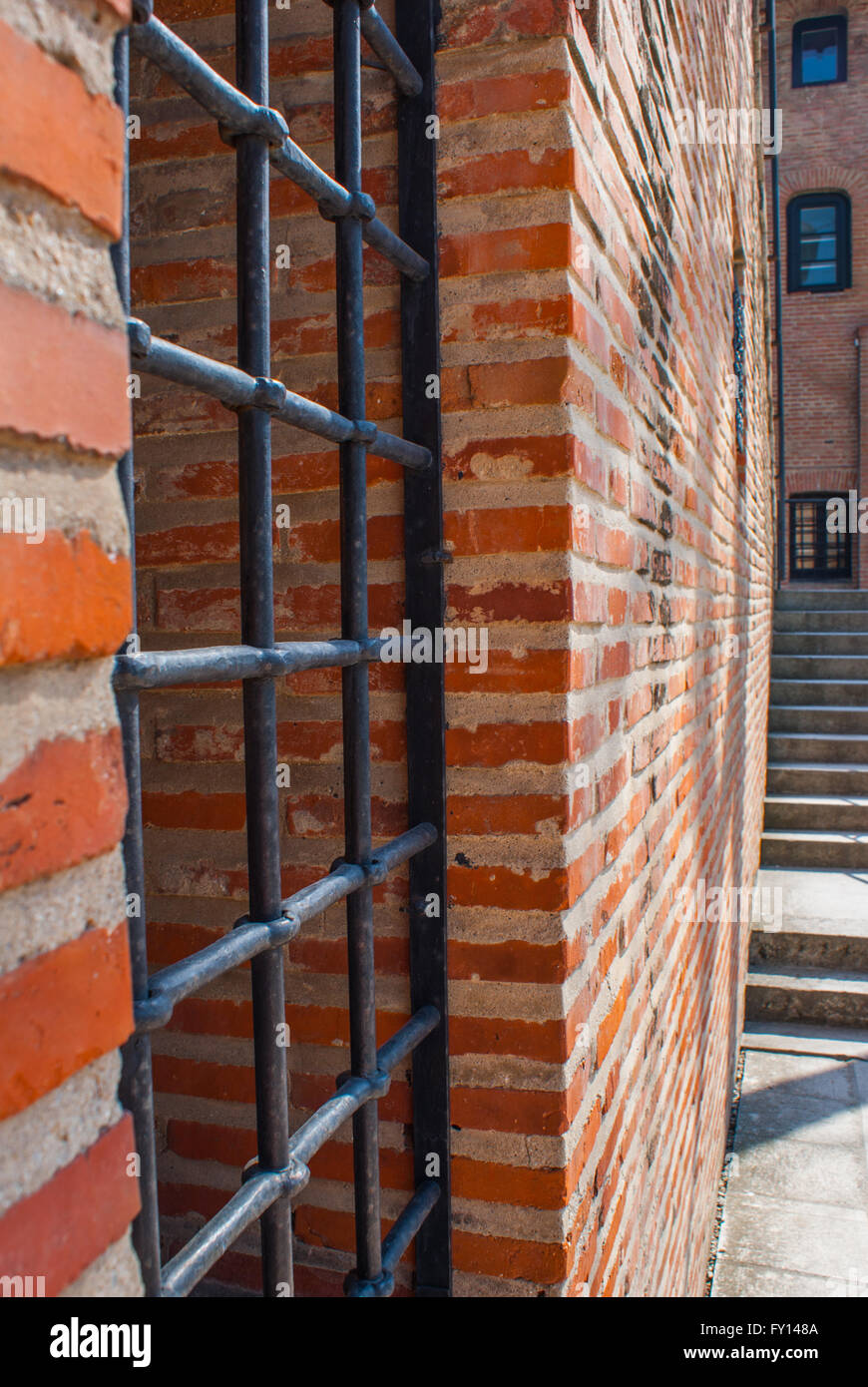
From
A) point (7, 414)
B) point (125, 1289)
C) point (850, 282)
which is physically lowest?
point (125, 1289)

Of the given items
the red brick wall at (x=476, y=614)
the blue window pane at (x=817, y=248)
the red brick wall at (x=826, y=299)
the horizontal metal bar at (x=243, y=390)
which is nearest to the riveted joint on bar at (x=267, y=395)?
the horizontal metal bar at (x=243, y=390)

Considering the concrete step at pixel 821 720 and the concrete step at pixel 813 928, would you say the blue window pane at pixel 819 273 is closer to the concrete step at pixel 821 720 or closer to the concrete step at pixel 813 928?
the concrete step at pixel 821 720

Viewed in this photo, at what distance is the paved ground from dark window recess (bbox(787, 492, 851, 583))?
12.7 m

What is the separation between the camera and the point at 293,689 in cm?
151

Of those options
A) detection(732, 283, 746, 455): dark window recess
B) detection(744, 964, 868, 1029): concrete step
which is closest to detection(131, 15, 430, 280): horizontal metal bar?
detection(732, 283, 746, 455): dark window recess

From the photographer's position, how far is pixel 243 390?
983mm

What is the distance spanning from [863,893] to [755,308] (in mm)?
3915

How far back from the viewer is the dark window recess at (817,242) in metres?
16.0

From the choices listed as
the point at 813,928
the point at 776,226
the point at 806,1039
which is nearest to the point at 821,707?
the point at 813,928

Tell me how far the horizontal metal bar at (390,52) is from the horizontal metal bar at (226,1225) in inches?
53.8

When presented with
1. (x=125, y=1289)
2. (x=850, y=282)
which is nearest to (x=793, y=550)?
(x=850, y=282)

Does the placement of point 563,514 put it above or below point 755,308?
below
